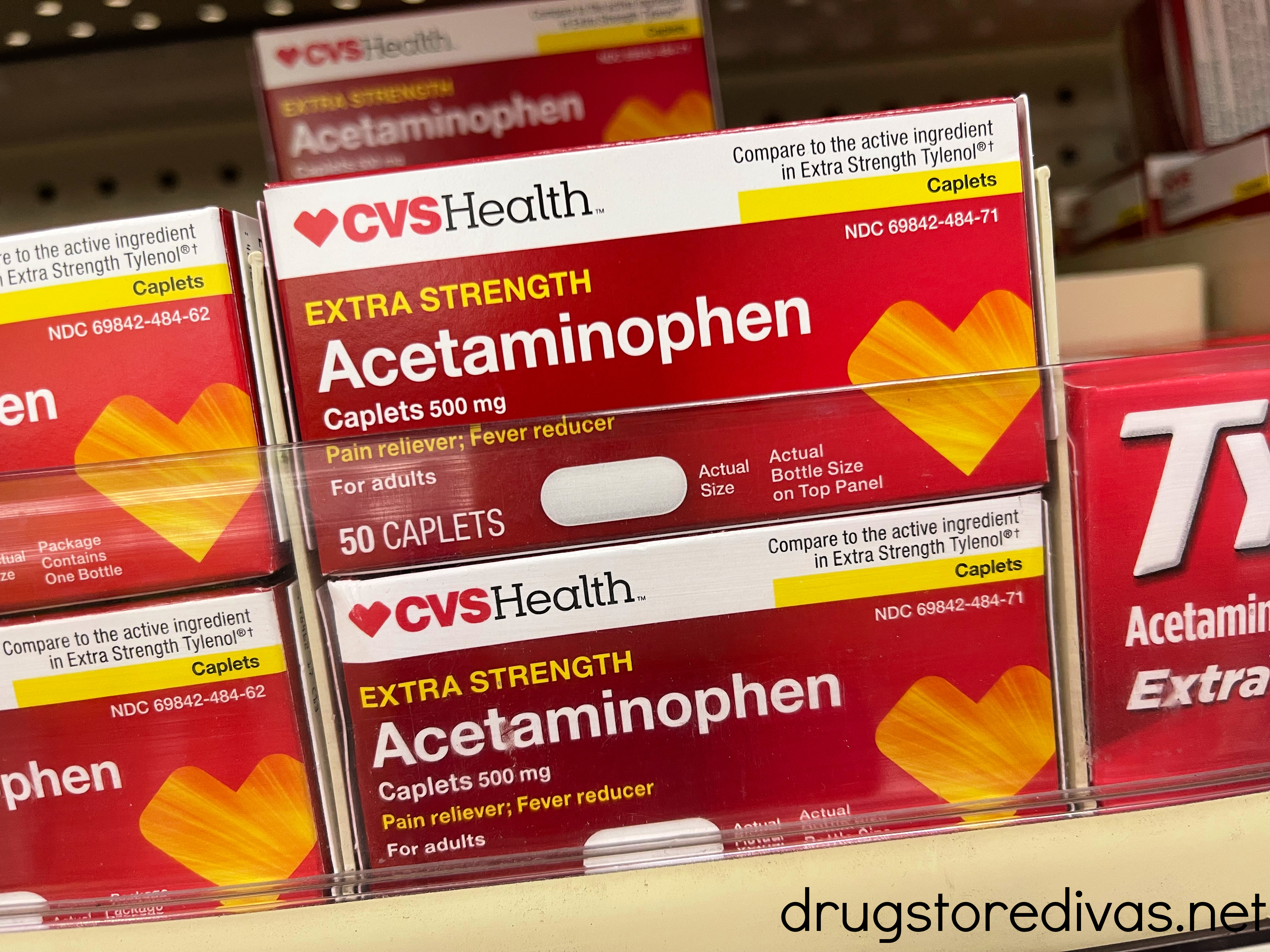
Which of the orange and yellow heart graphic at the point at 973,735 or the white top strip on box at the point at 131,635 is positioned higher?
the white top strip on box at the point at 131,635

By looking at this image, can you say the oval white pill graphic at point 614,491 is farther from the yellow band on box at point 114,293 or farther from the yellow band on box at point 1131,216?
the yellow band on box at point 1131,216

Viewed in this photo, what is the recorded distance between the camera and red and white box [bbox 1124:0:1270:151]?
77 centimetres

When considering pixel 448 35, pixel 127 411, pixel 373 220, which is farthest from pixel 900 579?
pixel 448 35

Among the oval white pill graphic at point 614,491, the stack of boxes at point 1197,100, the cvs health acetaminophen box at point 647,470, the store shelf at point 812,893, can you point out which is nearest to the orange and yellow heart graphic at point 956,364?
the cvs health acetaminophen box at point 647,470

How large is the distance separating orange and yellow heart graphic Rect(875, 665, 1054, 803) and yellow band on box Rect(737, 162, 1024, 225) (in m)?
0.32

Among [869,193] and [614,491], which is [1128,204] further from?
[614,491]

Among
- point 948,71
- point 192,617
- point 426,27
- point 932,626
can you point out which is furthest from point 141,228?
point 948,71

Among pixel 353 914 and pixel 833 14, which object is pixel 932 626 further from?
pixel 833 14

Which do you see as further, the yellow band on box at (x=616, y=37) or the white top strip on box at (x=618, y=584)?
the yellow band on box at (x=616, y=37)

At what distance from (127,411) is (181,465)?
0.21ft

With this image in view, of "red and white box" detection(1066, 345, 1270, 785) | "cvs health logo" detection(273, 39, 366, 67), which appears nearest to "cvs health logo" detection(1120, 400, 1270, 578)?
"red and white box" detection(1066, 345, 1270, 785)

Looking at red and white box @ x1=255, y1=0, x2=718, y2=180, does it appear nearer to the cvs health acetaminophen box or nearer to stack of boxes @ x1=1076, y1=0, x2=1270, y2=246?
the cvs health acetaminophen box

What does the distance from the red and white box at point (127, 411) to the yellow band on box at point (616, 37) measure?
0.36 m

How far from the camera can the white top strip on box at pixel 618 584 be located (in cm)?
52
